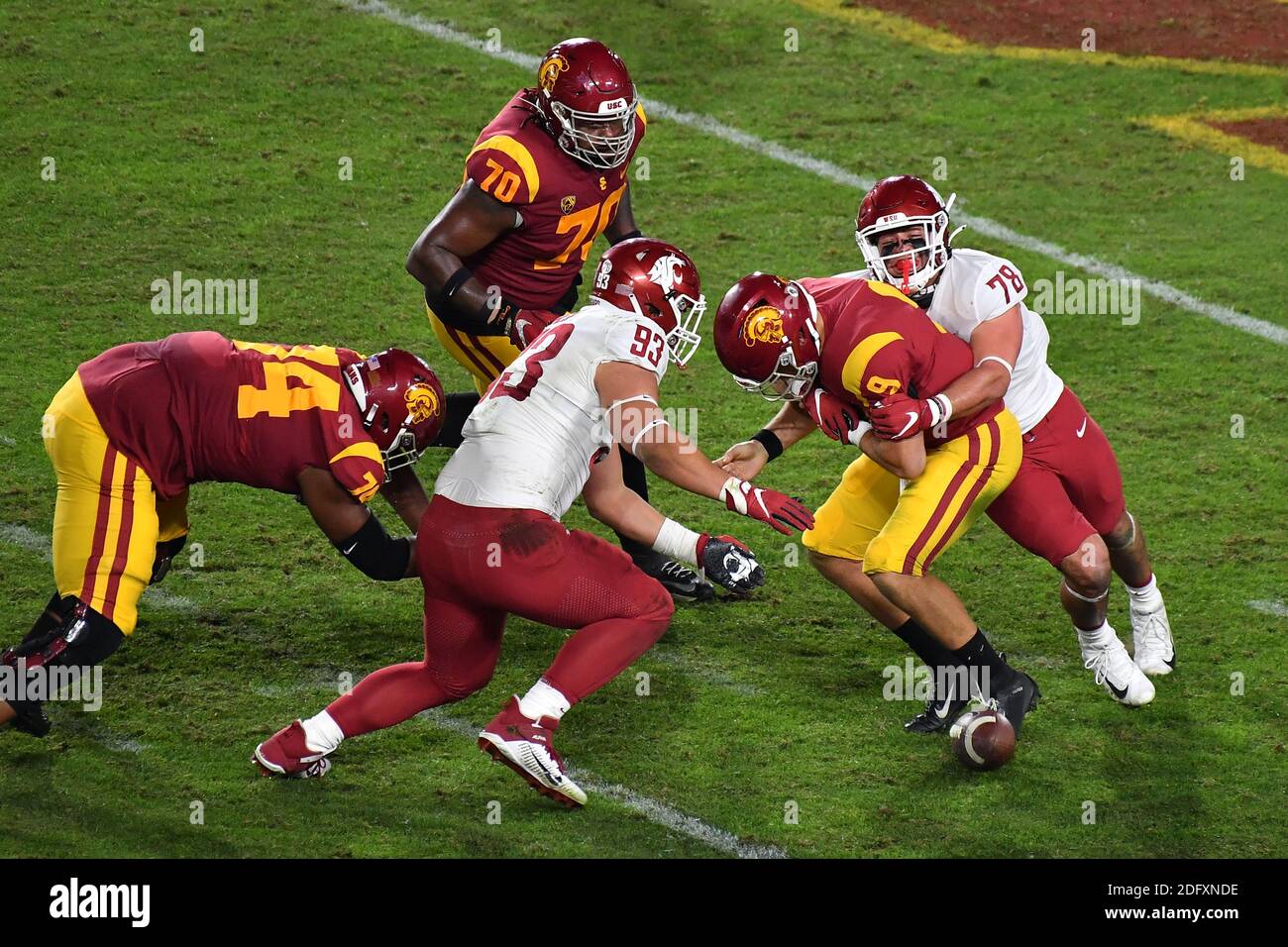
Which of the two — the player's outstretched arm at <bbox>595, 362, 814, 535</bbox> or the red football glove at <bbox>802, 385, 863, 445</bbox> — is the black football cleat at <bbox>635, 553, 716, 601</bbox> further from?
the player's outstretched arm at <bbox>595, 362, 814, 535</bbox>

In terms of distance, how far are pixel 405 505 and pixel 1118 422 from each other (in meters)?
3.24

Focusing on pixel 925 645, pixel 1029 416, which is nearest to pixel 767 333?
pixel 1029 416

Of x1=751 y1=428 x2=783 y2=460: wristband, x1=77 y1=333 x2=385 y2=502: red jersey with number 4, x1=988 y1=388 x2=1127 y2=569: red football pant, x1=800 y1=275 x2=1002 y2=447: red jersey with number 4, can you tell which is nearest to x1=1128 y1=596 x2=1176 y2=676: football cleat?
x1=988 y1=388 x2=1127 y2=569: red football pant

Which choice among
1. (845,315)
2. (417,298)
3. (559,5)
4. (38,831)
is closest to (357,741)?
(38,831)

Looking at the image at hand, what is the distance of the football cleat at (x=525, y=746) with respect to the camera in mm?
4523

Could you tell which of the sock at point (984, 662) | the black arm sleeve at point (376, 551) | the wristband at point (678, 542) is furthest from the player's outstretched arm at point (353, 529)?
the sock at point (984, 662)

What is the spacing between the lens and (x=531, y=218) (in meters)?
5.84

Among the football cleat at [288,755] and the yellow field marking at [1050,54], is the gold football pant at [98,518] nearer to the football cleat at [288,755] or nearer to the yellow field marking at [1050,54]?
the football cleat at [288,755]

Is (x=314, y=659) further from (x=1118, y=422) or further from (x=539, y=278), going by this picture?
(x=1118, y=422)

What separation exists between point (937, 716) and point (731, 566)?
3.02ft

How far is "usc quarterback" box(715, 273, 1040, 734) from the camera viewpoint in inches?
188

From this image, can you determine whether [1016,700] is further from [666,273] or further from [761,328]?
[666,273]
